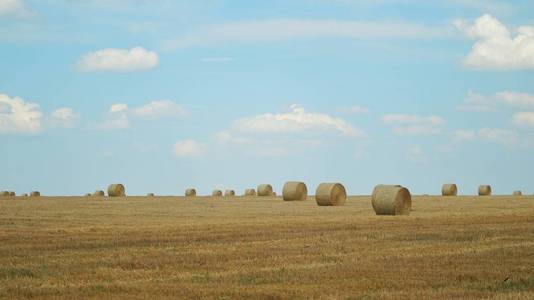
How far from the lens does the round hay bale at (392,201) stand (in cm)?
3356

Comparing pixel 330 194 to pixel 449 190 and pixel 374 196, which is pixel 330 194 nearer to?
pixel 374 196

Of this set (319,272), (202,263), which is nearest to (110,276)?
(202,263)

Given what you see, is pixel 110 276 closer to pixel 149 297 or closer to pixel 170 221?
pixel 149 297

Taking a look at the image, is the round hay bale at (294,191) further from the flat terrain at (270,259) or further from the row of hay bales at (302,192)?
the flat terrain at (270,259)

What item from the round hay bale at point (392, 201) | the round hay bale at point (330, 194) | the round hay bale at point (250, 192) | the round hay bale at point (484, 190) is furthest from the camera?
the round hay bale at point (250, 192)

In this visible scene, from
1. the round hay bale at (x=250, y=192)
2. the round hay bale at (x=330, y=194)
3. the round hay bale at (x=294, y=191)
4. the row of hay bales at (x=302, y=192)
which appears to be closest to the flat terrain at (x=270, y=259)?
the row of hay bales at (x=302, y=192)

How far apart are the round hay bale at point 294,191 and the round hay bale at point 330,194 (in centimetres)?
652

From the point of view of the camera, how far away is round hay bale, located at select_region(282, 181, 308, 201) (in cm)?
5016

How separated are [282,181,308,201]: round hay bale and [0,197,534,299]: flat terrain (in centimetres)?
2013

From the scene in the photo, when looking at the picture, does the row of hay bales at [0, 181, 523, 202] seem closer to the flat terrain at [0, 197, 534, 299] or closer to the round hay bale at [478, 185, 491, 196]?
the round hay bale at [478, 185, 491, 196]

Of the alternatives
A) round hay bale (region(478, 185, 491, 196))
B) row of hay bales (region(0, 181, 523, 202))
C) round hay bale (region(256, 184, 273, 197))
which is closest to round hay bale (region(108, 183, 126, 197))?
row of hay bales (region(0, 181, 523, 202))

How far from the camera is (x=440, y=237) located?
902 inches

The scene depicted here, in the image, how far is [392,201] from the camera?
33469 mm

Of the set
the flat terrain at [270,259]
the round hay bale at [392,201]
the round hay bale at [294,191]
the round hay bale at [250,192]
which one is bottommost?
the flat terrain at [270,259]
